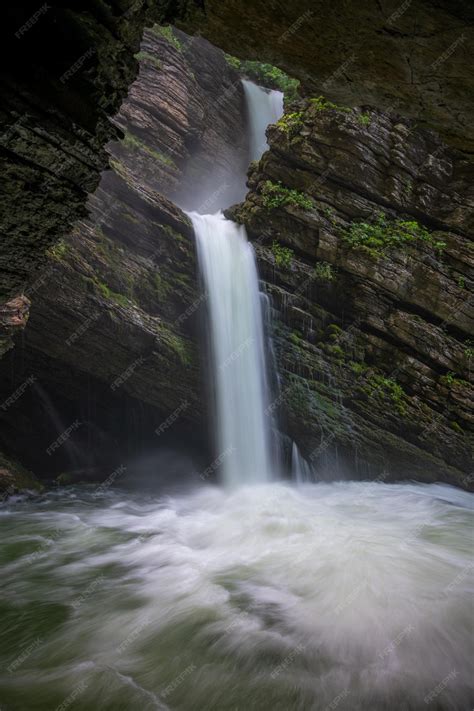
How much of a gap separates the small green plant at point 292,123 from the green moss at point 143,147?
577cm

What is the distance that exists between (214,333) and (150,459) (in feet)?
13.2

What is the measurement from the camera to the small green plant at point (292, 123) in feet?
36.4

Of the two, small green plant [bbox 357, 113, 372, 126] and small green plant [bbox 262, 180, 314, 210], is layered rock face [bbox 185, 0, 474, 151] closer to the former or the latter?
small green plant [bbox 262, 180, 314, 210]

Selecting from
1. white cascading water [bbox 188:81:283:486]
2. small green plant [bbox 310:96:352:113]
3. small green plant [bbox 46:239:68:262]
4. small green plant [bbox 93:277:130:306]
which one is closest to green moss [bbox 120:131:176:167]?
white cascading water [bbox 188:81:283:486]

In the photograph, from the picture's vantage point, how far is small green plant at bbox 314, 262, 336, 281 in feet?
36.1

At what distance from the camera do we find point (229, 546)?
6512 millimetres

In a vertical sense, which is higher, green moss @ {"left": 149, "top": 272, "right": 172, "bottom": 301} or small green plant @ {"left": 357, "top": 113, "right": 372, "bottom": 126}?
small green plant @ {"left": 357, "top": 113, "right": 372, "bottom": 126}

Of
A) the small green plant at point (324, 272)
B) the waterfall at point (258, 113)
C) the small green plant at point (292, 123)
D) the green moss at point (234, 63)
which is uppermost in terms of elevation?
the green moss at point (234, 63)

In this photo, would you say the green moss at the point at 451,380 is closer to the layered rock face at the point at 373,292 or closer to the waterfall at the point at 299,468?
the layered rock face at the point at 373,292

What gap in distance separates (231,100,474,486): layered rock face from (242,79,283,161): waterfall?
836 centimetres

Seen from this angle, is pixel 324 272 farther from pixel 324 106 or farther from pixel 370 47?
pixel 370 47

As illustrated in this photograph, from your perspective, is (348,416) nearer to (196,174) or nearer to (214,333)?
(214,333)

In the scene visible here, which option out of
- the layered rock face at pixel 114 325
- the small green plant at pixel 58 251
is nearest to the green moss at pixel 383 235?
the layered rock face at pixel 114 325

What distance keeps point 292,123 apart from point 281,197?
2.06m
